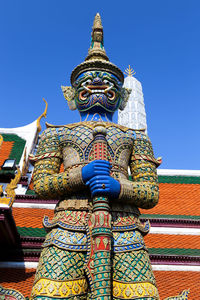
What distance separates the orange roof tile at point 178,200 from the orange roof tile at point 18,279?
3347mm

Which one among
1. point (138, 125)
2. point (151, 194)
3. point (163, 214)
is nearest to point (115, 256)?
point (151, 194)

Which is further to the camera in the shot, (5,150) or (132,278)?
(5,150)

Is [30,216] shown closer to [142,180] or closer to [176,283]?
[176,283]

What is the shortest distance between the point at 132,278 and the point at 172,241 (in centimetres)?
436

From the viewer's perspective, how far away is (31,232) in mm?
6031

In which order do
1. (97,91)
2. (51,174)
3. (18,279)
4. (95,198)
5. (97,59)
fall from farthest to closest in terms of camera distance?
(18,279), (97,59), (97,91), (51,174), (95,198)

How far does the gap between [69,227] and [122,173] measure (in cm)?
93

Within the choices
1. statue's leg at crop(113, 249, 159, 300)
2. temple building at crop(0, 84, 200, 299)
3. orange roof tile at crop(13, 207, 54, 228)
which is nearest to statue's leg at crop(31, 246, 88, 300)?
statue's leg at crop(113, 249, 159, 300)

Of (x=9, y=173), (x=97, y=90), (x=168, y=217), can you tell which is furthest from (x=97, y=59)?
(x=168, y=217)

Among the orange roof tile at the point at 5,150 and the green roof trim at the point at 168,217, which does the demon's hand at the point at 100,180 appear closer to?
the green roof trim at the point at 168,217

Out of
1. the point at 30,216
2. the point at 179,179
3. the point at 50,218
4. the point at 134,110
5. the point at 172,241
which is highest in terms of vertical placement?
the point at 134,110

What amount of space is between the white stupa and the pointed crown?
22.0 meters

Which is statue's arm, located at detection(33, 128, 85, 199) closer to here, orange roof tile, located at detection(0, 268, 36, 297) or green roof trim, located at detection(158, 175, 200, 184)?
orange roof tile, located at detection(0, 268, 36, 297)

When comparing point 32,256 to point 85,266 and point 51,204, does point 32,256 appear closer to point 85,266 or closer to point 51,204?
point 51,204
